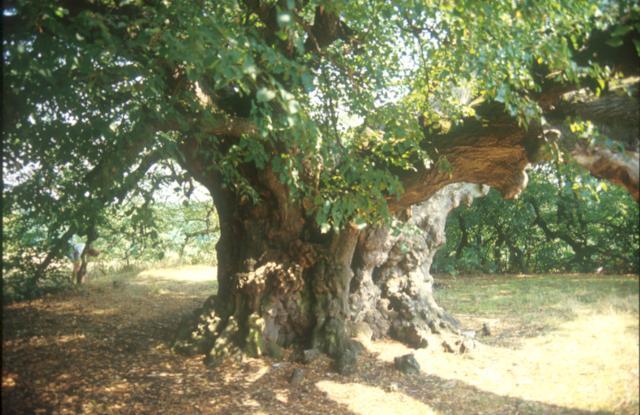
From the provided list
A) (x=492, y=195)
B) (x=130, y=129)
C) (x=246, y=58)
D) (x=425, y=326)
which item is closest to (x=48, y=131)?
(x=130, y=129)

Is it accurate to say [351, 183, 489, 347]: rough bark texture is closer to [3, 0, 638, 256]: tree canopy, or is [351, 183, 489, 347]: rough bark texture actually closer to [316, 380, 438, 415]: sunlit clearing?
[316, 380, 438, 415]: sunlit clearing

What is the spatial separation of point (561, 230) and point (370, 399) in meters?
3.11

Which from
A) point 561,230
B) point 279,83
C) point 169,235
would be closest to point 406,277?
point 561,230

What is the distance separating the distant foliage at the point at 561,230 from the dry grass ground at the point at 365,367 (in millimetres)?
142

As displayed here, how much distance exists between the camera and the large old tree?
3215mm

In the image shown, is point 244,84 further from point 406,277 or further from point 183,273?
point 183,273

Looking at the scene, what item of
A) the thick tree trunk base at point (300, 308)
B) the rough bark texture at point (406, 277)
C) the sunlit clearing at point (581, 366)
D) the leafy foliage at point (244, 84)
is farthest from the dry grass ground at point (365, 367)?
the leafy foliage at point (244, 84)

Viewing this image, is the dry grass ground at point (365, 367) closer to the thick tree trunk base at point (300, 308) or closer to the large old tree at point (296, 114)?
the thick tree trunk base at point (300, 308)

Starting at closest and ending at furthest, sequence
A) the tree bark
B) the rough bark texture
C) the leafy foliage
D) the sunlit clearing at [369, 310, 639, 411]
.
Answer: the sunlit clearing at [369, 310, 639, 411] < the leafy foliage < the tree bark < the rough bark texture

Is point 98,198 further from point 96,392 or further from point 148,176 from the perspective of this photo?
point 96,392

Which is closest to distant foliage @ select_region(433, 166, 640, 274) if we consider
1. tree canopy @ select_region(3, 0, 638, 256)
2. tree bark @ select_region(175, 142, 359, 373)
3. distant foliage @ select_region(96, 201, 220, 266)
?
tree canopy @ select_region(3, 0, 638, 256)

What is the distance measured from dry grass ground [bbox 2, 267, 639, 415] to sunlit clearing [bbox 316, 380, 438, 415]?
0.02 metres

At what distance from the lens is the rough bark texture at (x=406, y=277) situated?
7.54 m

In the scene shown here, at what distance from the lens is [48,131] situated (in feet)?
12.1
